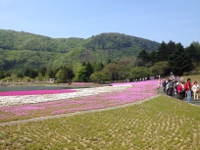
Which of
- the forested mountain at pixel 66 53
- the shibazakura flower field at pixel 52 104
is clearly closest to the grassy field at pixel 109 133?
the shibazakura flower field at pixel 52 104

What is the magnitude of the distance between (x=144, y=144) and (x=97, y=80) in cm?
7440

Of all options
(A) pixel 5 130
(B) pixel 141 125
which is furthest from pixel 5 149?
(B) pixel 141 125

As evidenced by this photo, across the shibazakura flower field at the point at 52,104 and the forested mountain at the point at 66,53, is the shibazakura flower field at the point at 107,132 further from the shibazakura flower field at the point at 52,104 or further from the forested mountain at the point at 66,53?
Result: the forested mountain at the point at 66,53

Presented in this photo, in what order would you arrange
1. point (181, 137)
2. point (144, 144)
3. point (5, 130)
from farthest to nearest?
point (5, 130) < point (181, 137) < point (144, 144)

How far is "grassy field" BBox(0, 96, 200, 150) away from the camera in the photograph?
8.12m

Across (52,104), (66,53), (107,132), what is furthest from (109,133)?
(66,53)

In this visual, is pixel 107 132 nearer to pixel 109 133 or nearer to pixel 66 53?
pixel 109 133

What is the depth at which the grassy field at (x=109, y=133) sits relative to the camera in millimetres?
8117

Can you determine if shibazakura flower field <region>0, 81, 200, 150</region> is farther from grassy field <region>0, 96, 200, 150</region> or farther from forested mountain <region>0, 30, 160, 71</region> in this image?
forested mountain <region>0, 30, 160, 71</region>

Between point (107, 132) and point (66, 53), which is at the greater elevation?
point (66, 53)

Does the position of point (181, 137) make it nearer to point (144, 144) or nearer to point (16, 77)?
point (144, 144)

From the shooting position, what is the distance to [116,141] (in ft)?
28.2

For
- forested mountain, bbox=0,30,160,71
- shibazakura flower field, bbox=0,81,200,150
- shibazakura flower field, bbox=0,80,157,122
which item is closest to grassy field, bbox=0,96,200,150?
shibazakura flower field, bbox=0,81,200,150

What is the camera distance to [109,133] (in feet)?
31.9
